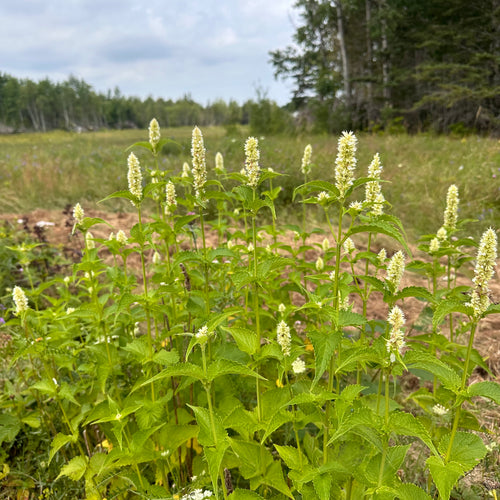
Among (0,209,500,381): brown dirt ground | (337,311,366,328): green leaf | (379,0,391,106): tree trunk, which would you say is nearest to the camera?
(337,311,366,328): green leaf

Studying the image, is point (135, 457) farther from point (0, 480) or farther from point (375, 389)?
point (375, 389)

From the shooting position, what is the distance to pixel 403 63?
21.3m

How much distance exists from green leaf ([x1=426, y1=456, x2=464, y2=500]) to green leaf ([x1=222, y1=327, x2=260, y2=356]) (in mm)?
692

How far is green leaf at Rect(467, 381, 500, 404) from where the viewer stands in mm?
1139

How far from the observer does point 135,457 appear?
1.64 metres

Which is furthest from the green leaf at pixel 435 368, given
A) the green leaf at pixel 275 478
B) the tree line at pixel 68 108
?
the tree line at pixel 68 108

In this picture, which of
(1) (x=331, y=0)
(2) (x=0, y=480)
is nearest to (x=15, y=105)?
(1) (x=331, y=0)

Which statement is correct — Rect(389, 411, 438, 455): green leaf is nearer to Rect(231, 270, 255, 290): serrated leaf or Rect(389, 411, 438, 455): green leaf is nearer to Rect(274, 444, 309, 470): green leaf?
Rect(274, 444, 309, 470): green leaf

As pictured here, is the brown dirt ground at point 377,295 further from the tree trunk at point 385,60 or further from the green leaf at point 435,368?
the tree trunk at point 385,60

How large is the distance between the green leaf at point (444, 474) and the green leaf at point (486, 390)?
237 mm

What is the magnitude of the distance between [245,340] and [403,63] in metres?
24.6

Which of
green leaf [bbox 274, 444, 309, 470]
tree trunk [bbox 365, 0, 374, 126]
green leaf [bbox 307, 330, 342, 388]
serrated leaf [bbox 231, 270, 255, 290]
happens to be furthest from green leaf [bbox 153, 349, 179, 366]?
tree trunk [bbox 365, 0, 374, 126]

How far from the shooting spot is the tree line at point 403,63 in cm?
1639

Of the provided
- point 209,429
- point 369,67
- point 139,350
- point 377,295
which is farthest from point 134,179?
point 369,67
